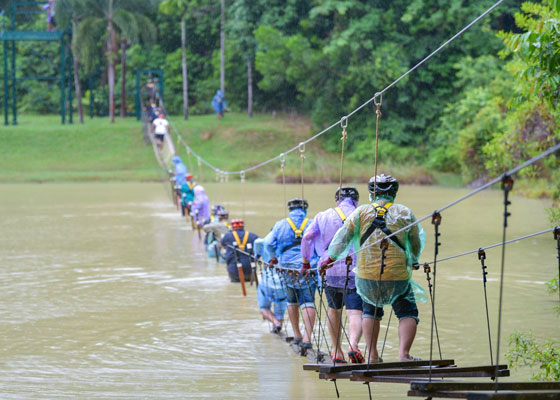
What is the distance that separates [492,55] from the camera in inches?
1828

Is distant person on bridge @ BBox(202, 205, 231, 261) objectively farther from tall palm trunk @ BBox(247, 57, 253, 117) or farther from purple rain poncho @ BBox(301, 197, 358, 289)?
tall palm trunk @ BBox(247, 57, 253, 117)

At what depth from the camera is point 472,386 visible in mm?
4957

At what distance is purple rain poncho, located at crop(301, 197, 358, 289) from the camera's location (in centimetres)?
752

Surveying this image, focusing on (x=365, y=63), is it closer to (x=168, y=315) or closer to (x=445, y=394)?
(x=168, y=315)

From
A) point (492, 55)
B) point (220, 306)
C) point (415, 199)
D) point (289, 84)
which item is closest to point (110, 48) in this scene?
point (289, 84)

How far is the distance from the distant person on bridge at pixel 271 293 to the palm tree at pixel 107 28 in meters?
37.6

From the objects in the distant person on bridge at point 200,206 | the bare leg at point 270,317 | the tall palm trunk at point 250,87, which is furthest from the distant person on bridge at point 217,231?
the tall palm trunk at point 250,87

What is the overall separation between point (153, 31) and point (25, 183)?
1308cm

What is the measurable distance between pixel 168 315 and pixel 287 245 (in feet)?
9.65

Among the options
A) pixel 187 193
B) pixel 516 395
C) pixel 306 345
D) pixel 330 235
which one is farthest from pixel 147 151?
pixel 516 395

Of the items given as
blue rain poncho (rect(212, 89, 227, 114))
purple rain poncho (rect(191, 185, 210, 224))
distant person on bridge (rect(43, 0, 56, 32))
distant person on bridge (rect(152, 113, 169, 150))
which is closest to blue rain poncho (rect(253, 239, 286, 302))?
purple rain poncho (rect(191, 185, 210, 224))

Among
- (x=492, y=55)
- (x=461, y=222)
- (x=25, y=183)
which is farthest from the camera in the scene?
(x=492, y=55)

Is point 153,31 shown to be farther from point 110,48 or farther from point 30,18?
point 30,18

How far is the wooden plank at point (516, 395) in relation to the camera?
4.39 metres
